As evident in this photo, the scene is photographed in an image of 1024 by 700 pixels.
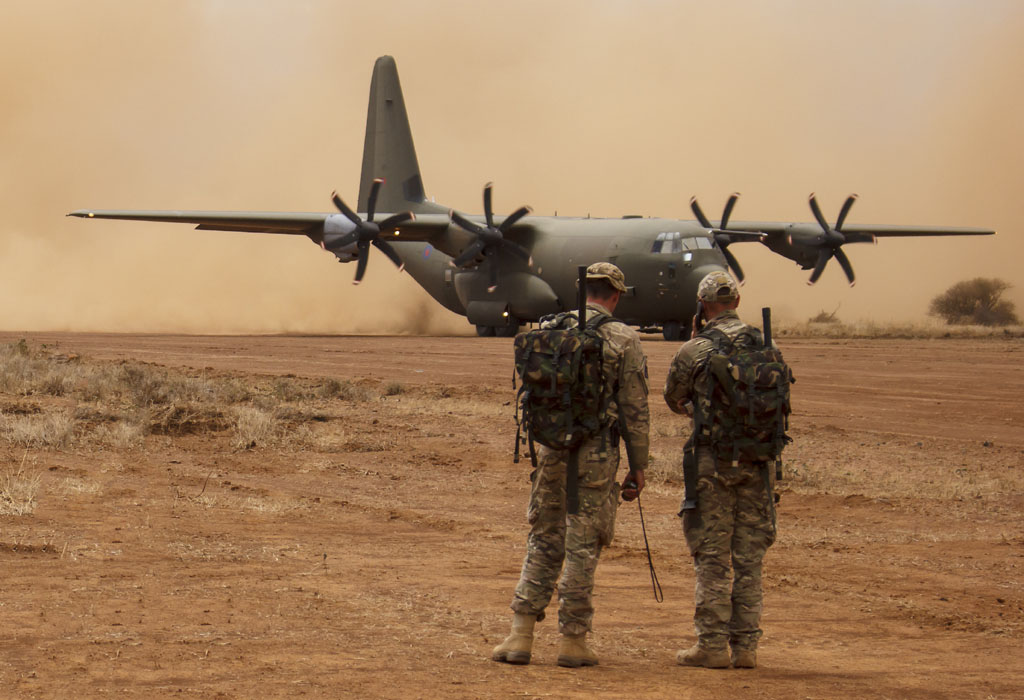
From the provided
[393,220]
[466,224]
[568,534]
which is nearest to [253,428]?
[568,534]

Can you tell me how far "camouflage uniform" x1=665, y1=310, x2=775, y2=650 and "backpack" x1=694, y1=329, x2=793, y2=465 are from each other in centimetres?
6

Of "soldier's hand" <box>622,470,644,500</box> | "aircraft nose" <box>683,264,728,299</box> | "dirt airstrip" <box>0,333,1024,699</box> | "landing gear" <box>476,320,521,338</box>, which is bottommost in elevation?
"dirt airstrip" <box>0,333,1024,699</box>

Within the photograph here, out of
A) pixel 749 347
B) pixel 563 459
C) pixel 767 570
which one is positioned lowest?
pixel 767 570

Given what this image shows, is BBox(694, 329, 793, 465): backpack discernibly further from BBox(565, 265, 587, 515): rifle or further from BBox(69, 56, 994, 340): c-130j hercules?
BBox(69, 56, 994, 340): c-130j hercules

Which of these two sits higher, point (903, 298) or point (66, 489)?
point (903, 298)

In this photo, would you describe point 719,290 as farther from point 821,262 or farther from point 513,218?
point 821,262

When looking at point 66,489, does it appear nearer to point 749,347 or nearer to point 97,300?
point 749,347

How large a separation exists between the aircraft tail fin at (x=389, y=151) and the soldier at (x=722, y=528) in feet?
114

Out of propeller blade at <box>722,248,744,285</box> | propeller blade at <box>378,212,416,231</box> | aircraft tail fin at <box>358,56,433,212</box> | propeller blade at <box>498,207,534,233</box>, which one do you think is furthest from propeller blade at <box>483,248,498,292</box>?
aircraft tail fin at <box>358,56,433,212</box>

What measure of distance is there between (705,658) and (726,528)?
69 cm

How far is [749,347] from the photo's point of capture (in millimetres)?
6355

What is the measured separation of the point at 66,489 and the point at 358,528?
3044 millimetres

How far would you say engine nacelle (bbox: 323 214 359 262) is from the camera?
3183cm

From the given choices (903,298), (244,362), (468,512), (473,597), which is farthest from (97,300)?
(473,597)
